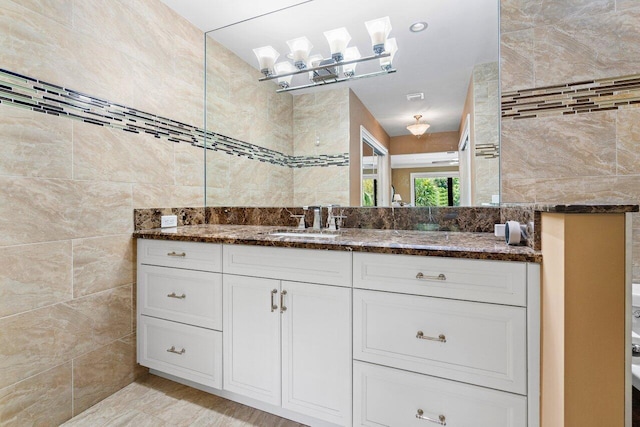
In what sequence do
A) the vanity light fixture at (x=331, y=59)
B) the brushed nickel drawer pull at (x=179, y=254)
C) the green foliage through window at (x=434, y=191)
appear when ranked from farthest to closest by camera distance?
the vanity light fixture at (x=331, y=59) < the green foliage through window at (x=434, y=191) < the brushed nickel drawer pull at (x=179, y=254)

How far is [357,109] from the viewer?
2029 mm

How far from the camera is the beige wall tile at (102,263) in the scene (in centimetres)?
152

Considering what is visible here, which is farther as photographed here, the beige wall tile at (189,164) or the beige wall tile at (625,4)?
the beige wall tile at (189,164)

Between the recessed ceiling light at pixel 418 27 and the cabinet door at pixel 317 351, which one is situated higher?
the recessed ceiling light at pixel 418 27

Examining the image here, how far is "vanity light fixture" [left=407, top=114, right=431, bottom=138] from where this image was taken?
184 cm

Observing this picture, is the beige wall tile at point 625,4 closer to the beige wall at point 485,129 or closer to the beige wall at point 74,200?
the beige wall at point 485,129

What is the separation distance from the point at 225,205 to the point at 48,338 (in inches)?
51.4

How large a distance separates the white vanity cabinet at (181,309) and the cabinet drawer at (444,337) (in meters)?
0.77

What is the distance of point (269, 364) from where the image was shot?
143 centimetres

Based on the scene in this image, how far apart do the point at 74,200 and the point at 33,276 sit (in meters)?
0.38

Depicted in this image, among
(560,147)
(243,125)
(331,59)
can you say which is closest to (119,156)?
(243,125)

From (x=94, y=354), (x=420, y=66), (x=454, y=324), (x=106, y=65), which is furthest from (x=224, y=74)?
(x=454, y=324)

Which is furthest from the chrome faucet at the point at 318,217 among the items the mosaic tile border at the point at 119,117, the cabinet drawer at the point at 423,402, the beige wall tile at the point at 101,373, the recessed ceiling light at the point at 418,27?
the beige wall tile at the point at 101,373

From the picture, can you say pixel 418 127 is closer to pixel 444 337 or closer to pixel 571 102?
pixel 571 102
